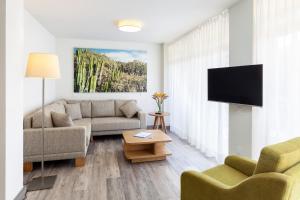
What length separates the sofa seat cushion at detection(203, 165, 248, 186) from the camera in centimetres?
184

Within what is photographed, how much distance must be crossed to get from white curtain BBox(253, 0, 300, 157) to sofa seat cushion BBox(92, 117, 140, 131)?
2.77 m

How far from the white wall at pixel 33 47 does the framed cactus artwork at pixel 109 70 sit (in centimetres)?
87

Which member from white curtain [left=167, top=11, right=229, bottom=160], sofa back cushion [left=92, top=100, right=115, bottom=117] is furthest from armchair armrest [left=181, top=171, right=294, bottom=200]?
sofa back cushion [left=92, top=100, right=115, bottom=117]

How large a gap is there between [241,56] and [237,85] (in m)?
0.47

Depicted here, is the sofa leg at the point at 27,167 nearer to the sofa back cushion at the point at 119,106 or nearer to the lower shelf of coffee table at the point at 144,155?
the lower shelf of coffee table at the point at 144,155

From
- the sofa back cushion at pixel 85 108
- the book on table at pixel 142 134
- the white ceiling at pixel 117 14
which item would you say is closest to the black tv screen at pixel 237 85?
the white ceiling at pixel 117 14

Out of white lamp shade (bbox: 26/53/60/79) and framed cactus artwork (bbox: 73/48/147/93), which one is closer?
white lamp shade (bbox: 26/53/60/79)

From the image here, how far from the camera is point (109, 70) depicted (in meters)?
5.68

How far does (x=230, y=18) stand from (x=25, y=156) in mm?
3769

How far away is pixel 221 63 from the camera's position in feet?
11.4

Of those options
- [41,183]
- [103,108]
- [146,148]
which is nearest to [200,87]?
[146,148]

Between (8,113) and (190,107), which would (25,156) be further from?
(190,107)

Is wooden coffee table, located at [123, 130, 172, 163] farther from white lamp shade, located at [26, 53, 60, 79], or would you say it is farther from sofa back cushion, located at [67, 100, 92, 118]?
sofa back cushion, located at [67, 100, 92, 118]

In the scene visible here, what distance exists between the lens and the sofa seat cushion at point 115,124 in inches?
183
